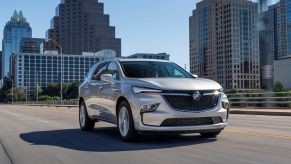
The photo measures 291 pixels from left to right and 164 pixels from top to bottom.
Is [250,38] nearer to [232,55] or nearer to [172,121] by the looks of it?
[232,55]

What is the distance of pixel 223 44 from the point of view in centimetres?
12006

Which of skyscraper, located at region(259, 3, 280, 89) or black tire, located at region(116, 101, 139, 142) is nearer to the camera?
black tire, located at region(116, 101, 139, 142)

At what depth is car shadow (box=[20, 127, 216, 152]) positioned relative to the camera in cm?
883

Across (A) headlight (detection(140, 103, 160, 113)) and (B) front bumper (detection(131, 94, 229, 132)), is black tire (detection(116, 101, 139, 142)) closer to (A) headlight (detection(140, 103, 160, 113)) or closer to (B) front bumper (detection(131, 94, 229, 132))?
(B) front bumper (detection(131, 94, 229, 132))

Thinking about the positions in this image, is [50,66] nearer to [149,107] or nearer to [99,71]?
[99,71]

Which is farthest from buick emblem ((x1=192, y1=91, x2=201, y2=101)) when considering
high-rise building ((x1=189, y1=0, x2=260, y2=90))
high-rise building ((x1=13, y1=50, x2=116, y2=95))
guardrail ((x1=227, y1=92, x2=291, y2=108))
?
high-rise building ((x1=13, y1=50, x2=116, y2=95))

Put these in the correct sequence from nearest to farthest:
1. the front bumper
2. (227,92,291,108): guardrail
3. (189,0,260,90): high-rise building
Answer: the front bumper < (227,92,291,108): guardrail < (189,0,260,90): high-rise building

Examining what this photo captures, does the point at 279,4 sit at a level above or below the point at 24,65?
above

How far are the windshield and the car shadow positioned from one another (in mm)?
1299

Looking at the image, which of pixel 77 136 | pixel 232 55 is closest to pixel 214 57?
pixel 232 55

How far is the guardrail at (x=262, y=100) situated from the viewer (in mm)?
26891

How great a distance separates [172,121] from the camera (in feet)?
28.8

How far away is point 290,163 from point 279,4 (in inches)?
7750

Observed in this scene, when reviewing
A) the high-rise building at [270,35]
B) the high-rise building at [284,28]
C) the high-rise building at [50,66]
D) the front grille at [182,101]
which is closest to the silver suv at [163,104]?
the front grille at [182,101]
